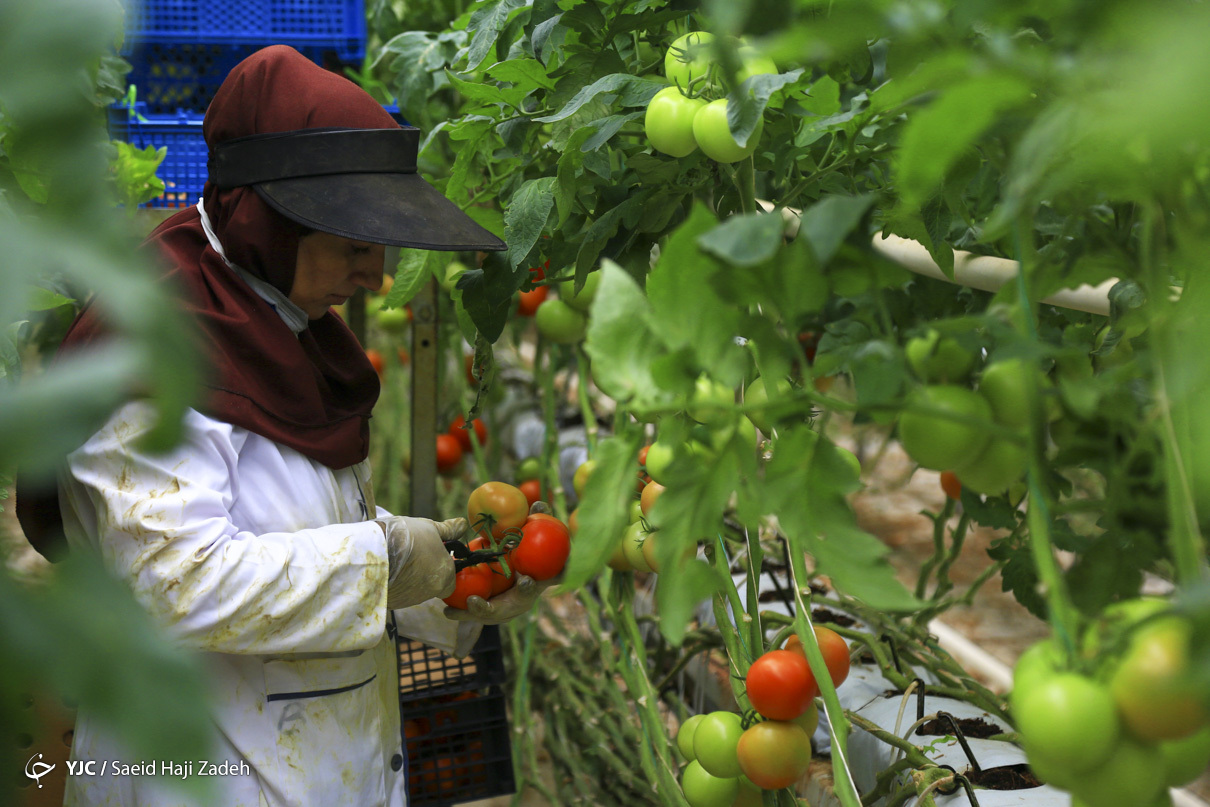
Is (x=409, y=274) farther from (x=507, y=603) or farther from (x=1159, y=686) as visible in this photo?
(x=1159, y=686)

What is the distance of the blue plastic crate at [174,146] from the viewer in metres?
1.45

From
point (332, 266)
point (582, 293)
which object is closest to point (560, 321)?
point (582, 293)

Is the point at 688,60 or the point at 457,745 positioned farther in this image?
the point at 457,745

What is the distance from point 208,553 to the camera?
879 millimetres

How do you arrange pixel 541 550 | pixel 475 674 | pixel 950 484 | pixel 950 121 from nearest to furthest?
1. pixel 950 121
2. pixel 541 550
3. pixel 950 484
4. pixel 475 674

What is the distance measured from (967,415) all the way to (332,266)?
0.81 metres

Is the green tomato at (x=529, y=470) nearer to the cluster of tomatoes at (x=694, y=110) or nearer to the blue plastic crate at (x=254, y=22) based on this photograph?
the blue plastic crate at (x=254, y=22)

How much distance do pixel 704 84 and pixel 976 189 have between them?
0.24 m

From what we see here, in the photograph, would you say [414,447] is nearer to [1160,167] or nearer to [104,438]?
[104,438]

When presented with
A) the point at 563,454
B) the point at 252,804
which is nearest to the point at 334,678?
the point at 252,804

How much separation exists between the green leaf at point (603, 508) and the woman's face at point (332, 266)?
0.67m

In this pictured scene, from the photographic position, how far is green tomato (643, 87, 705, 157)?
690 mm

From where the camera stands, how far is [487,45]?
0.87 meters

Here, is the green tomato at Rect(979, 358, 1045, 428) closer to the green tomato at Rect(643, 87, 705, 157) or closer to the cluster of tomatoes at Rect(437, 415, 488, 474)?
the green tomato at Rect(643, 87, 705, 157)
